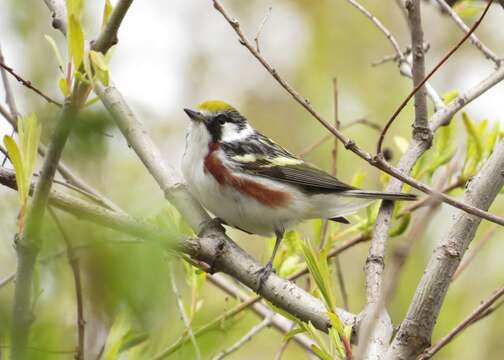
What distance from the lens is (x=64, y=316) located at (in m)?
1.61

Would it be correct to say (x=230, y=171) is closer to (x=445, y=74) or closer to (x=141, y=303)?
(x=141, y=303)

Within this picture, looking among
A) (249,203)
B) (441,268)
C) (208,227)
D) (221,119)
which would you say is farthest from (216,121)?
(441,268)

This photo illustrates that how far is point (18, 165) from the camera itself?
6.80ft

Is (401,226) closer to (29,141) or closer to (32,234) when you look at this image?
(29,141)

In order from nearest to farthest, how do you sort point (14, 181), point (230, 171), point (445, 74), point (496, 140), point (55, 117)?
point (55, 117) < point (14, 181) < point (496, 140) < point (230, 171) < point (445, 74)

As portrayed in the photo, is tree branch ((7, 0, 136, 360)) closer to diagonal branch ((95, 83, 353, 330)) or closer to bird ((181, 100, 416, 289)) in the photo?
diagonal branch ((95, 83, 353, 330))

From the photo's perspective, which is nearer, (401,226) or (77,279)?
(77,279)

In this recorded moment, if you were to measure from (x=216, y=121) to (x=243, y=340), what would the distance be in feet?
6.45

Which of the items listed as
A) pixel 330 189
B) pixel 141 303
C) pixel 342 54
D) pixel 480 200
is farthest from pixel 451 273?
pixel 342 54

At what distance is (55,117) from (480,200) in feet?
5.25

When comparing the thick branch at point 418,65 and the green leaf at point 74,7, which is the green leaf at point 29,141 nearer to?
the green leaf at point 74,7

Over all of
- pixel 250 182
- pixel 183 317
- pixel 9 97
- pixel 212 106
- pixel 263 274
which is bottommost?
pixel 183 317

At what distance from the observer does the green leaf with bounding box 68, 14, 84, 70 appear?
1.97m

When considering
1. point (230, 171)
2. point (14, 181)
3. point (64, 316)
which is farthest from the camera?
point (230, 171)
